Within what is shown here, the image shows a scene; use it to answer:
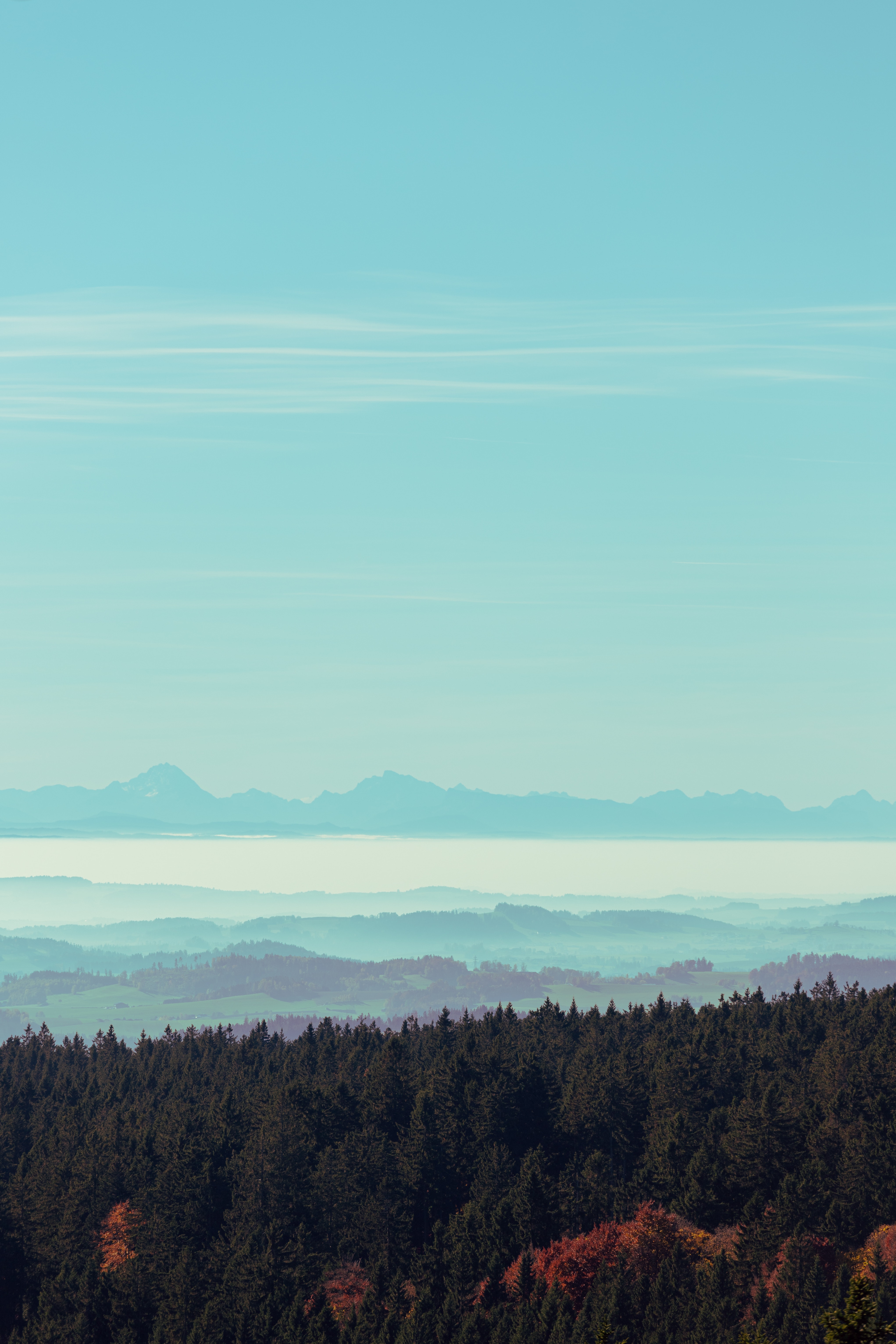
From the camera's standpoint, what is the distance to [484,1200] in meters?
120

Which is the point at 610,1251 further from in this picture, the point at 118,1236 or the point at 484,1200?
the point at 118,1236

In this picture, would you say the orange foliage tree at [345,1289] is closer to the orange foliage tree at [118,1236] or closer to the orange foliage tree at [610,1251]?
the orange foliage tree at [610,1251]

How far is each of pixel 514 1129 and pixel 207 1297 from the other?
3553 cm

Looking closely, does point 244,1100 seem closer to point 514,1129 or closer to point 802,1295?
point 514,1129

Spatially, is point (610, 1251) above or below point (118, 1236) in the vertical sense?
above

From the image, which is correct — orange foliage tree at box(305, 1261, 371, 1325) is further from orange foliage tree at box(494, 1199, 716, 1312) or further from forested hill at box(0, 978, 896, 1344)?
orange foliage tree at box(494, 1199, 716, 1312)

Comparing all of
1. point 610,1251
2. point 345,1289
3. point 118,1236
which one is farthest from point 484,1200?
point 118,1236

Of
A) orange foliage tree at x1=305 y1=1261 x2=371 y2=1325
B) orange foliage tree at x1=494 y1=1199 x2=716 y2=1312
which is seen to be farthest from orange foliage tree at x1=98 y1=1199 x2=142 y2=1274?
orange foliage tree at x1=494 y1=1199 x2=716 y2=1312

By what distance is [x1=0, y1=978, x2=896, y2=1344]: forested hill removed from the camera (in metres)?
101

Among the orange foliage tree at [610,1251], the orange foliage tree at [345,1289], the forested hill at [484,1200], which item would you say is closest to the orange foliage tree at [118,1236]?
the forested hill at [484,1200]

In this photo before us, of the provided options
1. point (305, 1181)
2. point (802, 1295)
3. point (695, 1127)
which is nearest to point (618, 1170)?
point (695, 1127)

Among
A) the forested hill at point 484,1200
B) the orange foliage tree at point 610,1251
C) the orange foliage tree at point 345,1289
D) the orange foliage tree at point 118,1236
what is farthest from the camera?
the orange foliage tree at point 118,1236

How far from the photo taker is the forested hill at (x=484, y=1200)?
332ft

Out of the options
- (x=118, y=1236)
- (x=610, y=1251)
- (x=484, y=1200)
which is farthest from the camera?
(x=118, y=1236)
